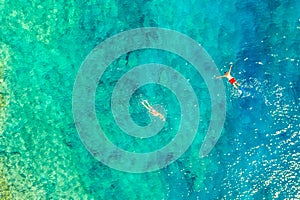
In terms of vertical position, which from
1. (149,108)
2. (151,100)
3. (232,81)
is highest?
(232,81)

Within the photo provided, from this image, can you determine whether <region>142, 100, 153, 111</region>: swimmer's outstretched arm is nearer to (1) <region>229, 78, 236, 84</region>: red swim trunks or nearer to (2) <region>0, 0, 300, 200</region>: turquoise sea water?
(2) <region>0, 0, 300, 200</region>: turquoise sea water

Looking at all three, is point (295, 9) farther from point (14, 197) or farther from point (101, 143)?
point (14, 197)

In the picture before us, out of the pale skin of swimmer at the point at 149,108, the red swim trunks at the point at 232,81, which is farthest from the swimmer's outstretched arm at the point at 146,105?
the red swim trunks at the point at 232,81

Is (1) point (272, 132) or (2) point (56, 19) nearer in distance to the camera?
(2) point (56, 19)

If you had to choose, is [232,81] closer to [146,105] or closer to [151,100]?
[151,100]

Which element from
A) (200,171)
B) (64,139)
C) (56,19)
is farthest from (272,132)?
(56,19)

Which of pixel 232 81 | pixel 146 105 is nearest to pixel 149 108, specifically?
pixel 146 105

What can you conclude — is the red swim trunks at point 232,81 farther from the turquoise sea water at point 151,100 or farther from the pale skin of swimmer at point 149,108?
the pale skin of swimmer at point 149,108

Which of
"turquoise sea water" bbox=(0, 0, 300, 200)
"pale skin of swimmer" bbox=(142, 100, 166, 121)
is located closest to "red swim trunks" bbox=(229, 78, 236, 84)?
"turquoise sea water" bbox=(0, 0, 300, 200)
